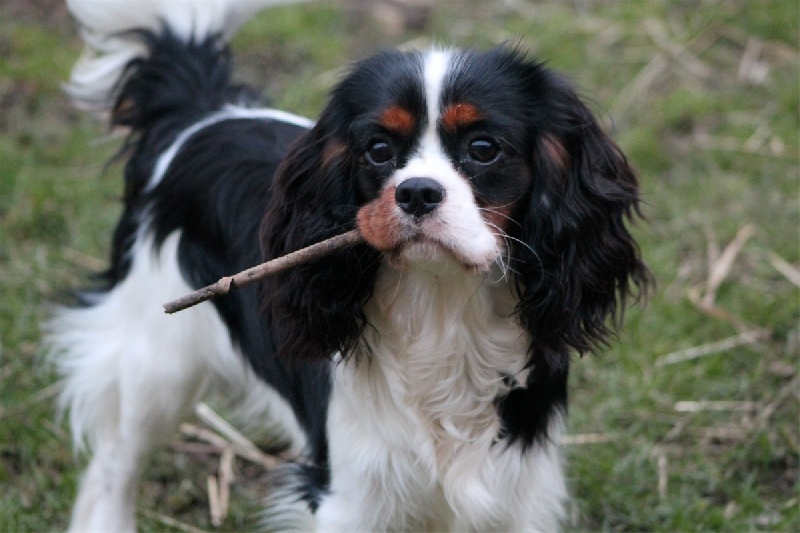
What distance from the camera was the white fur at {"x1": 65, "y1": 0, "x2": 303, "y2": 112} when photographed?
3914 millimetres

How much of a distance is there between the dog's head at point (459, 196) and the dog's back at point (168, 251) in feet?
1.41

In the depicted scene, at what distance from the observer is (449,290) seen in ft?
9.34

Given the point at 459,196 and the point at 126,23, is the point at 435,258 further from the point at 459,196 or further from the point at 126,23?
the point at 126,23

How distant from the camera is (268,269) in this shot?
2777 mm

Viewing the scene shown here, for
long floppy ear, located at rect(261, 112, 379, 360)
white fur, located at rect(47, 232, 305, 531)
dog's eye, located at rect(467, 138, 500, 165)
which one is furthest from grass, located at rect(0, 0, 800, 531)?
long floppy ear, located at rect(261, 112, 379, 360)

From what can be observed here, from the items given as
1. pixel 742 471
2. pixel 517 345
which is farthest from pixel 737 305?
pixel 517 345

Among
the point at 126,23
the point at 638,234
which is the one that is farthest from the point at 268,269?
the point at 638,234

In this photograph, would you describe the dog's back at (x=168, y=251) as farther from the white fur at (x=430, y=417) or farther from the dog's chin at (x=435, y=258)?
the dog's chin at (x=435, y=258)

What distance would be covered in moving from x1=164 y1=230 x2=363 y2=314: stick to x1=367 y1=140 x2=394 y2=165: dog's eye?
0.16 meters

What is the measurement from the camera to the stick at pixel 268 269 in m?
2.68

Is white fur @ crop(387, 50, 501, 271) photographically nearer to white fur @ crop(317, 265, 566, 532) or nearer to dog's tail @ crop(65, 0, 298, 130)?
white fur @ crop(317, 265, 566, 532)

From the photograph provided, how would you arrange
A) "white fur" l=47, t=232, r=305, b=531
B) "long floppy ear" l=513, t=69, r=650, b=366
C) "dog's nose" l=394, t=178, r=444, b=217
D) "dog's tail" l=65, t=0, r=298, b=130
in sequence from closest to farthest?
"dog's nose" l=394, t=178, r=444, b=217
"long floppy ear" l=513, t=69, r=650, b=366
"white fur" l=47, t=232, r=305, b=531
"dog's tail" l=65, t=0, r=298, b=130

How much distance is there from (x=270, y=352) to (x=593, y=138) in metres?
1.12

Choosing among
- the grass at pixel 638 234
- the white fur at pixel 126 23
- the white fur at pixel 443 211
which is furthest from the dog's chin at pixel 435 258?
the white fur at pixel 126 23
